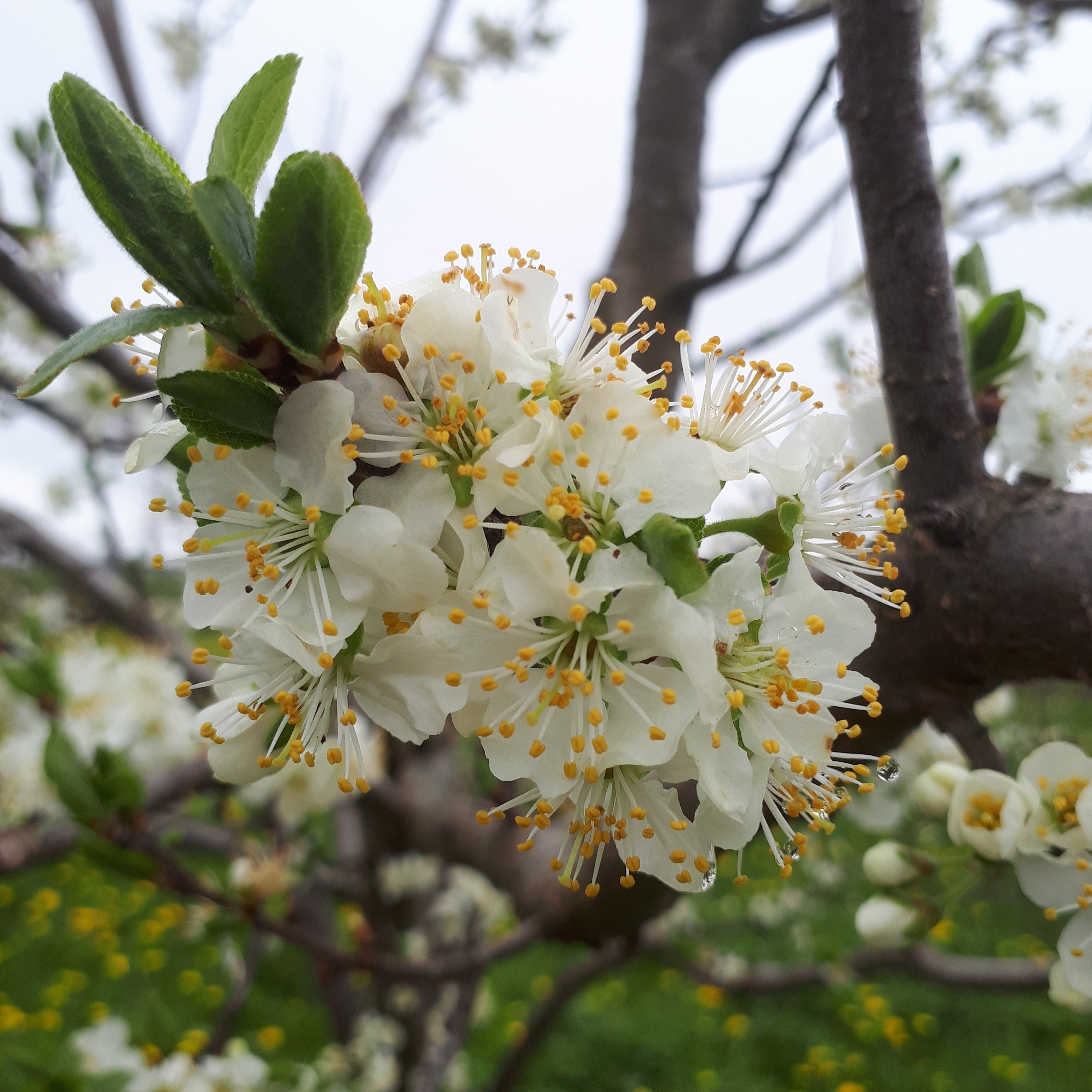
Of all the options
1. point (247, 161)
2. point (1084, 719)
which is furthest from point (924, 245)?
point (1084, 719)

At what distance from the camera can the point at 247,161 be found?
553 millimetres

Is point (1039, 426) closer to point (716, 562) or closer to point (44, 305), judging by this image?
point (716, 562)

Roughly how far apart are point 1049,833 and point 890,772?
204 mm

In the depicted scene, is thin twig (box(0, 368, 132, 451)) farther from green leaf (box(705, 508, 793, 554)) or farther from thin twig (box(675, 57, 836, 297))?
green leaf (box(705, 508, 793, 554))

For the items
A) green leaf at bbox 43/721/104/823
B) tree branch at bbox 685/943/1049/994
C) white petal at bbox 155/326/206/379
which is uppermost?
white petal at bbox 155/326/206/379

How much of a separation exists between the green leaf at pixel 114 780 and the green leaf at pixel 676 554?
39.3 inches

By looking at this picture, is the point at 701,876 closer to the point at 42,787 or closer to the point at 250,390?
the point at 250,390

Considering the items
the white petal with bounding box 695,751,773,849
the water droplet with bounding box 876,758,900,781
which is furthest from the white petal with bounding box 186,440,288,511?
the water droplet with bounding box 876,758,900,781

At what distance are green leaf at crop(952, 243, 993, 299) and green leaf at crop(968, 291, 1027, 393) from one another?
0.11m

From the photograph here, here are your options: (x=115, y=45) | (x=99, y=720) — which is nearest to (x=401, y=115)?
(x=115, y=45)

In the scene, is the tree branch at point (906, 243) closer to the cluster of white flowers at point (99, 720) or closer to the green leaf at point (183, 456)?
the green leaf at point (183, 456)

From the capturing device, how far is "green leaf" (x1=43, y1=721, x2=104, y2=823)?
3.76 feet

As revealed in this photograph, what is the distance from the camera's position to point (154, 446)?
2.03 feet

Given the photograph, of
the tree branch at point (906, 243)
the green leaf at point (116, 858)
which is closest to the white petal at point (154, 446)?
the tree branch at point (906, 243)
